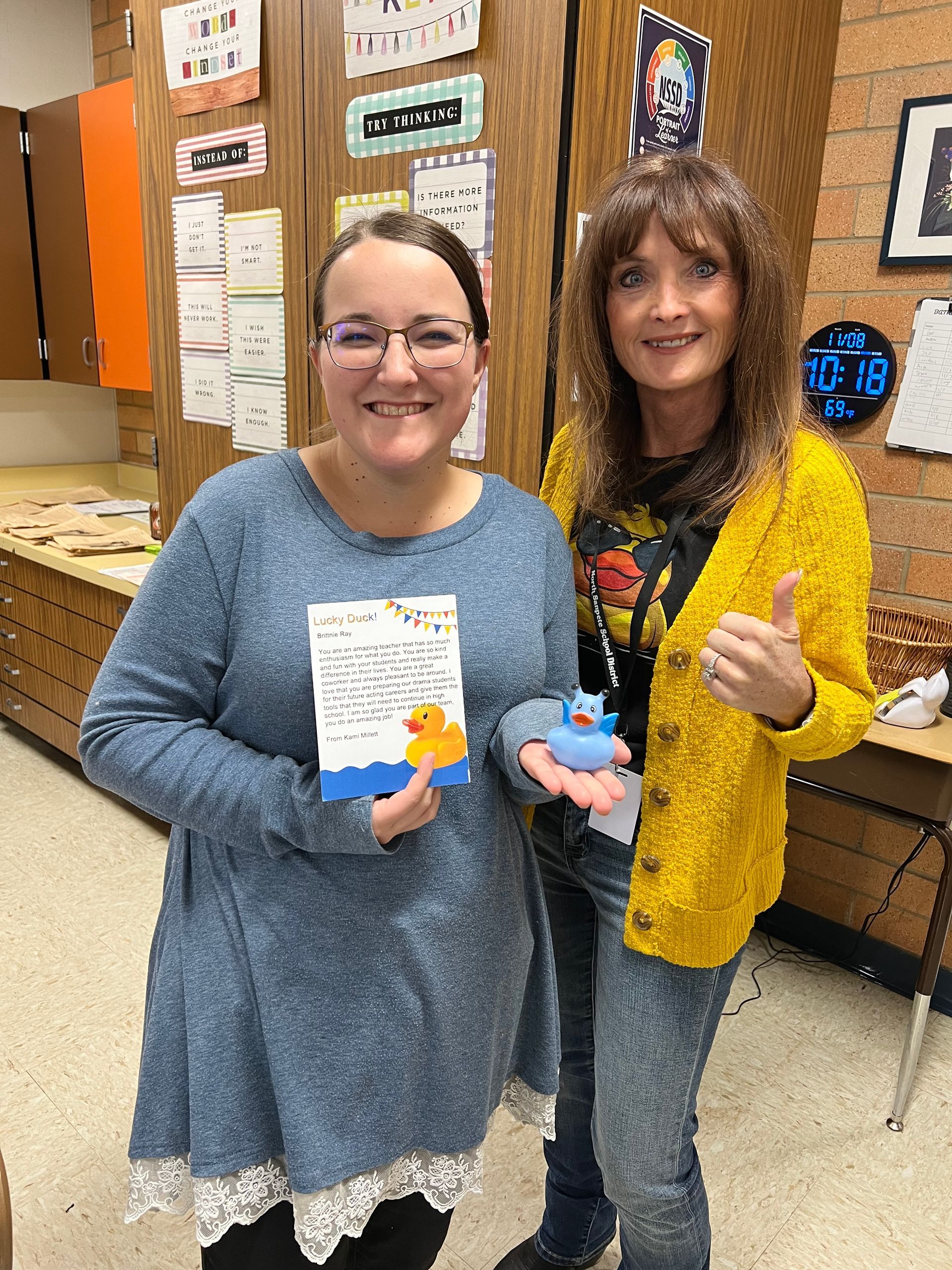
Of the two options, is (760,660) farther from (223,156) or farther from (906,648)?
(223,156)

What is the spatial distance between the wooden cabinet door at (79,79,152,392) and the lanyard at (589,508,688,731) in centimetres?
246

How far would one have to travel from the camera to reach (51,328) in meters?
3.60

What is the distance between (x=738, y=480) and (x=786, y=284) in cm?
25

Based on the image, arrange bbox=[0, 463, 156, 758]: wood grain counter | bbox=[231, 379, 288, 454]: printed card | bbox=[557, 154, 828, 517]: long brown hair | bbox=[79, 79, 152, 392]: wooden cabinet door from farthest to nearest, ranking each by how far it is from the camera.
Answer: bbox=[79, 79, 152, 392]: wooden cabinet door → bbox=[0, 463, 156, 758]: wood grain counter → bbox=[231, 379, 288, 454]: printed card → bbox=[557, 154, 828, 517]: long brown hair

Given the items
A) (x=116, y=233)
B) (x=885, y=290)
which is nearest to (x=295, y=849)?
(x=885, y=290)

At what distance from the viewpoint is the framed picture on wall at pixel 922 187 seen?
75.7 inches

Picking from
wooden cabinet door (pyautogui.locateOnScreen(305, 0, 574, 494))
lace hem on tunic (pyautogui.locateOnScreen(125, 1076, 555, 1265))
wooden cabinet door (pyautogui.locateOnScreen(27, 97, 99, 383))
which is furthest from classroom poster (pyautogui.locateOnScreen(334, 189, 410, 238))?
wooden cabinet door (pyautogui.locateOnScreen(27, 97, 99, 383))

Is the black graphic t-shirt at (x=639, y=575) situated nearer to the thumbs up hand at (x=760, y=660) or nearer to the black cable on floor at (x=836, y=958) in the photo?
the thumbs up hand at (x=760, y=660)

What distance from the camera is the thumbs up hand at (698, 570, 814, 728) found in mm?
896

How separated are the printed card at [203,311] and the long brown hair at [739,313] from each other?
4.22 feet

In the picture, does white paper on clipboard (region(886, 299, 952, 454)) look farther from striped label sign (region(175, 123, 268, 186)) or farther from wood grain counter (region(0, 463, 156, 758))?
wood grain counter (region(0, 463, 156, 758))

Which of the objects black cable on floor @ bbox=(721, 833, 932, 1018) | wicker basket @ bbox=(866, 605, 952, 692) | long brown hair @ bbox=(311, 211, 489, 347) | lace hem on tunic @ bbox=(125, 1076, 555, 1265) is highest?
long brown hair @ bbox=(311, 211, 489, 347)

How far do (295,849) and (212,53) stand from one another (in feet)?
6.36

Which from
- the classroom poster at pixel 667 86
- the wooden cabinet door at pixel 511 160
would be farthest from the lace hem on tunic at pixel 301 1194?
the classroom poster at pixel 667 86
